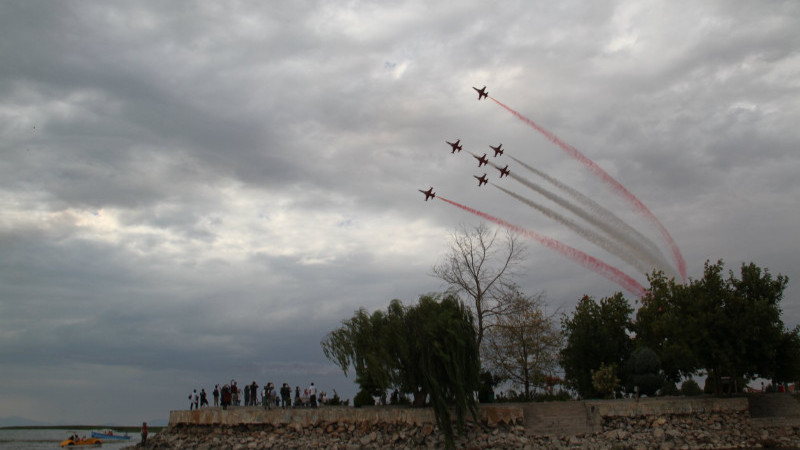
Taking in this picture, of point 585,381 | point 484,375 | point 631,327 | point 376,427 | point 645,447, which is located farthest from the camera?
point 631,327

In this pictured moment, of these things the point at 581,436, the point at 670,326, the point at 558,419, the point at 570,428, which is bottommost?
the point at 581,436

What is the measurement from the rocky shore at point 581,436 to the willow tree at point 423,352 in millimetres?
1765

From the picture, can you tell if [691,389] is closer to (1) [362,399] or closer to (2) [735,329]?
(2) [735,329]

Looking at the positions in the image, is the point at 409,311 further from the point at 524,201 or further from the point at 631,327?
the point at 631,327

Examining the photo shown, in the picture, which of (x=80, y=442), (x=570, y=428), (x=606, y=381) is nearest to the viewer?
(x=570, y=428)

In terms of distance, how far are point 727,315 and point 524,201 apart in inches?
615

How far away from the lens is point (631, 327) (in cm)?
5300

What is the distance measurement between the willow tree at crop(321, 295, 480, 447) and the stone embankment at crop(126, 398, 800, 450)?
4.86 feet

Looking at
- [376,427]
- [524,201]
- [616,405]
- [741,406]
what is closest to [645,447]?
[616,405]

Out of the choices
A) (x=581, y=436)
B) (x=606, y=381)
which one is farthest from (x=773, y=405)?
(x=581, y=436)

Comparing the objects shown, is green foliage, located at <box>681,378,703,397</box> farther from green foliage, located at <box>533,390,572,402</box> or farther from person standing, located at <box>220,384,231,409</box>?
person standing, located at <box>220,384,231,409</box>

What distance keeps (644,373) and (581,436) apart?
34.3ft

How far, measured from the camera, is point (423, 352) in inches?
1331

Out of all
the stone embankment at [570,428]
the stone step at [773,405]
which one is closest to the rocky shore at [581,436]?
the stone embankment at [570,428]
